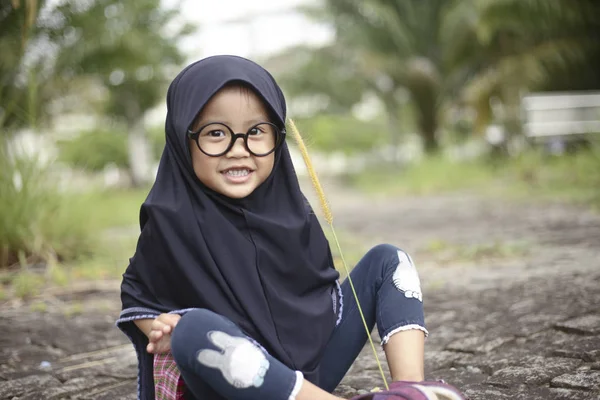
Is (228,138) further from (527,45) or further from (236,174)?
(527,45)

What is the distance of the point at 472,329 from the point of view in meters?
2.35

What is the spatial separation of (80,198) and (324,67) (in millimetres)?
12757

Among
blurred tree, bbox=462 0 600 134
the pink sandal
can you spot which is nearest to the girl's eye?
the pink sandal

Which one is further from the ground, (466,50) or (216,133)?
(466,50)

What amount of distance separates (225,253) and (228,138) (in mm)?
246

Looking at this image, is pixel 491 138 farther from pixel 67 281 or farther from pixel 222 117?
pixel 222 117

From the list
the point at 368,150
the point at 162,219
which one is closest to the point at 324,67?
the point at 368,150

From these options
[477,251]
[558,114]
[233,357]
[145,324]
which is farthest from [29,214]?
[558,114]

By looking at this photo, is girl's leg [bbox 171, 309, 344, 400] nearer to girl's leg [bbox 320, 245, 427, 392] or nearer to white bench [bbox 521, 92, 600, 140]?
girl's leg [bbox 320, 245, 427, 392]

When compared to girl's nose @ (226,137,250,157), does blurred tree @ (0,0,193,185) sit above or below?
above

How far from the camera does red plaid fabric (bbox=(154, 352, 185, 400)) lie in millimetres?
1391

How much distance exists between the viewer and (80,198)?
4320mm

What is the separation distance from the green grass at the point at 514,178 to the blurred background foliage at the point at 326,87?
0.03 m

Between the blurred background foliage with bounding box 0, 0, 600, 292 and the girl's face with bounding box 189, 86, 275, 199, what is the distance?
8.7 inches
